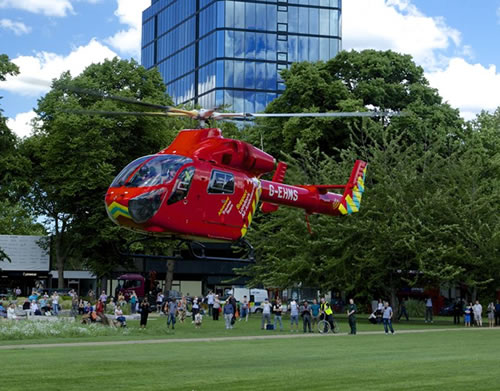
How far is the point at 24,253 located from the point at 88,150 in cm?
1383

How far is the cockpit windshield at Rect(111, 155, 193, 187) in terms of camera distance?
73.7 ft

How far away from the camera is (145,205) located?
73.0 ft

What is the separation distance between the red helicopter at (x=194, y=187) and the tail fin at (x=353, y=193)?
529 centimetres

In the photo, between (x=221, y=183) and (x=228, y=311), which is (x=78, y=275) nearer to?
(x=228, y=311)

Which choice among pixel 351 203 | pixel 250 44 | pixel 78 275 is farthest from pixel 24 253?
pixel 351 203

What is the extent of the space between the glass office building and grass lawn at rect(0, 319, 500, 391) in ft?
204

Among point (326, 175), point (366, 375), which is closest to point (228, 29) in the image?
point (326, 175)

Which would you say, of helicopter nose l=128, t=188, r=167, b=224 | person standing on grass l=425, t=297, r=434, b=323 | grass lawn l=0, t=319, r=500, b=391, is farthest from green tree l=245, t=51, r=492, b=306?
helicopter nose l=128, t=188, r=167, b=224

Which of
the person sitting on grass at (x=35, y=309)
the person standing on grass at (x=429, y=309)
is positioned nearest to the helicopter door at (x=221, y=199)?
the person sitting on grass at (x=35, y=309)

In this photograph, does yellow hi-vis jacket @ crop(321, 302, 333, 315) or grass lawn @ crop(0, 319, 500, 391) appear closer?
grass lawn @ crop(0, 319, 500, 391)

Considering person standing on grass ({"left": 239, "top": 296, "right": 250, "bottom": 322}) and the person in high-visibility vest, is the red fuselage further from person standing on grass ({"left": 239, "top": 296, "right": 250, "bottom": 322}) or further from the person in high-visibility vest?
person standing on grass ({"left": 239, "top": 296, "right": 250, "bottom": 322})

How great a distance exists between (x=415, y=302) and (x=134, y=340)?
33.4 m

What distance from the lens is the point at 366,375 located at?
2123 centimetres

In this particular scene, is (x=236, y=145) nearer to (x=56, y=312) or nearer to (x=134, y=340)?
(x=134, y=340)
